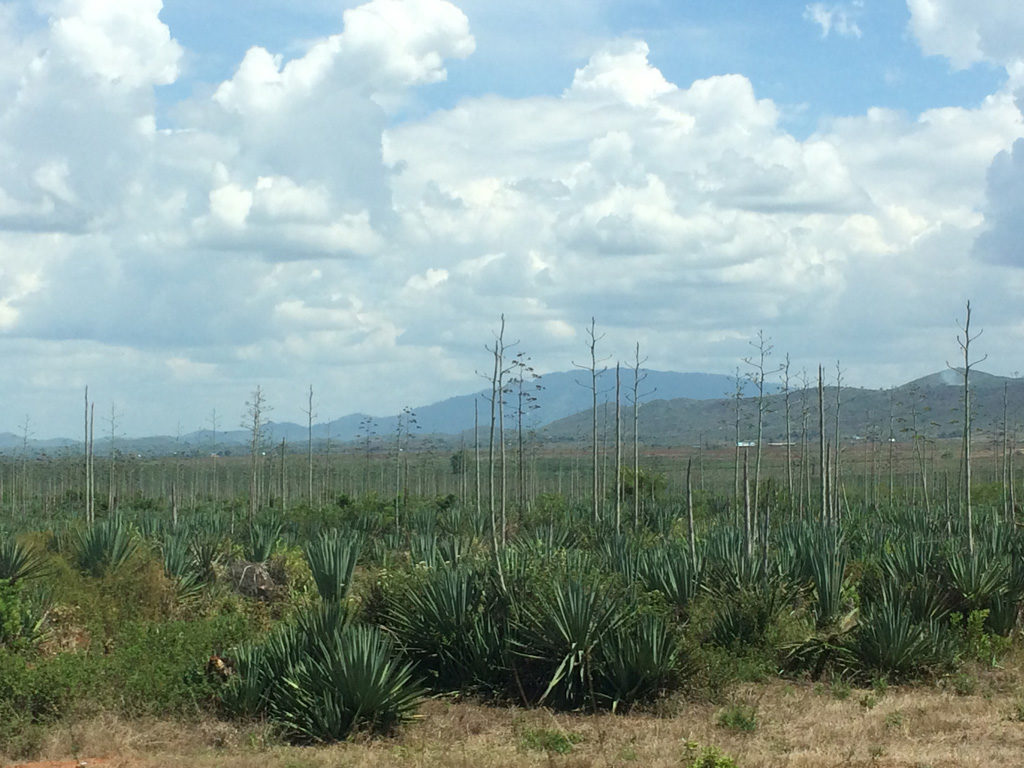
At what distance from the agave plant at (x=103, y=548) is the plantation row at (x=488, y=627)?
0.12 feet

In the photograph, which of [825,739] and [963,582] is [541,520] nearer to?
[963,582]

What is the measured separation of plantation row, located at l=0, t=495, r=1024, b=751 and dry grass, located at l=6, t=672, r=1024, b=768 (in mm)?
431

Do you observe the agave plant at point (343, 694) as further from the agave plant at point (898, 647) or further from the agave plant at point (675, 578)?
the agave plant at point (898, 647)

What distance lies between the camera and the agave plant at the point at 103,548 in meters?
18.1

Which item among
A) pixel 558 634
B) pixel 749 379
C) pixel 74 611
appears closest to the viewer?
pixel 558 634

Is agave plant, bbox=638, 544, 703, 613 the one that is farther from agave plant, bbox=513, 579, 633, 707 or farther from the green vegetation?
agave plant, bbox=513, 579, 633, 707

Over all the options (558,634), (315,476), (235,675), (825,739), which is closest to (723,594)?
(558,634)

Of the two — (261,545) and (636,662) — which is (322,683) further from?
(261,545)

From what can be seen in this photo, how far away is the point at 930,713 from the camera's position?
36.8 ft

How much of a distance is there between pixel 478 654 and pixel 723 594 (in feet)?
11.9

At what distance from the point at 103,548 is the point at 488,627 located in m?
8.51

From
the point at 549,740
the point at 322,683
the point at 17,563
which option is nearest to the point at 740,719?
the point at 549,740

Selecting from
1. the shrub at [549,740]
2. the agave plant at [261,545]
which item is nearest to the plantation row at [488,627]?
the shrub at [549,740]

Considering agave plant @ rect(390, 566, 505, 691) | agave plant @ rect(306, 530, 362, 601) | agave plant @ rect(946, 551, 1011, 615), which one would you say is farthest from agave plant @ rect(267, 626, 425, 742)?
agave plant @ rect(946, 551, 1011, 615)
